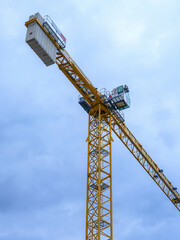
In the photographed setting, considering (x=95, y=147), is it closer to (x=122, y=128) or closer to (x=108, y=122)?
(x=108, y=122)

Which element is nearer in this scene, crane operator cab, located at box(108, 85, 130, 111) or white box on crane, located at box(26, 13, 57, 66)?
white box on crane, located at box(26, 13, 57, 66)

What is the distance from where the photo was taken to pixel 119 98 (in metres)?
38.7

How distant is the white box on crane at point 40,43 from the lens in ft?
104

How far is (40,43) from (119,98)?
10.9m

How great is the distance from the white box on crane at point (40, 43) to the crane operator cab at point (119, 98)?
8353 millimetres

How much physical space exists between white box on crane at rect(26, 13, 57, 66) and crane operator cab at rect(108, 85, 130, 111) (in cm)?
835

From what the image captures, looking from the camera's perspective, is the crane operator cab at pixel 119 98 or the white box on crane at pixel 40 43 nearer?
the white box on crane at pixel 40 43

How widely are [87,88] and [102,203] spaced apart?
1162 cm

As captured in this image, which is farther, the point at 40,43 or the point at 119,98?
the point at 119,98

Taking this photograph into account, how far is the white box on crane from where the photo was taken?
31.5m

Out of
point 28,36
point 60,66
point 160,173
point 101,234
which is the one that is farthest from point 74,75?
point 160,173

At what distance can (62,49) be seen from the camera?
117 feet

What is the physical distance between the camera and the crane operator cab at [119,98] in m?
38.6

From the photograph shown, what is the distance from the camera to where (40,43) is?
3183 centimetres
